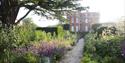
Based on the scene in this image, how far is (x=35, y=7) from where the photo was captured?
675 inches

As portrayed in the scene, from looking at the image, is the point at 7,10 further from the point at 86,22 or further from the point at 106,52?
the point at 86,22

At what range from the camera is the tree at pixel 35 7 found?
16.1 meters

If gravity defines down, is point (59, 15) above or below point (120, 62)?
above

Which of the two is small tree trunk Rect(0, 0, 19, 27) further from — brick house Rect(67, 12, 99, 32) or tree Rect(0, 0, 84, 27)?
brick house Rect(67, 12, 99, 32)


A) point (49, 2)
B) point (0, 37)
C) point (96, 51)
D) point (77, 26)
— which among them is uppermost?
point (49, 2)

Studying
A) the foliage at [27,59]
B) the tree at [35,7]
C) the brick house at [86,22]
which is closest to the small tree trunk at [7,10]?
the tree at [35,7]

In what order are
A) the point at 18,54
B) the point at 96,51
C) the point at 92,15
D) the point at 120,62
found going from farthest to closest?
the point at 92,15
the point at 96,51
the point at 18,54
the point at 120,62

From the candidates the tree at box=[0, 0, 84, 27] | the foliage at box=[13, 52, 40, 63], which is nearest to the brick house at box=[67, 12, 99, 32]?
the tree at box=[0, 0, 84, 27]

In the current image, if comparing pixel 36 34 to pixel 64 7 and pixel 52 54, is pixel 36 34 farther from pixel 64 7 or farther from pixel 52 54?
pixel 52 54

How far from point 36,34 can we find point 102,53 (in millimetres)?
6500

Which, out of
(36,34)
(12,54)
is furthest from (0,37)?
(36,34)

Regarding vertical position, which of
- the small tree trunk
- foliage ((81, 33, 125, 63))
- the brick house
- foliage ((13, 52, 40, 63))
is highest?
the small tree trunk

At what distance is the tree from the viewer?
16.1 m

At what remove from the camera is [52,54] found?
1188 cm
